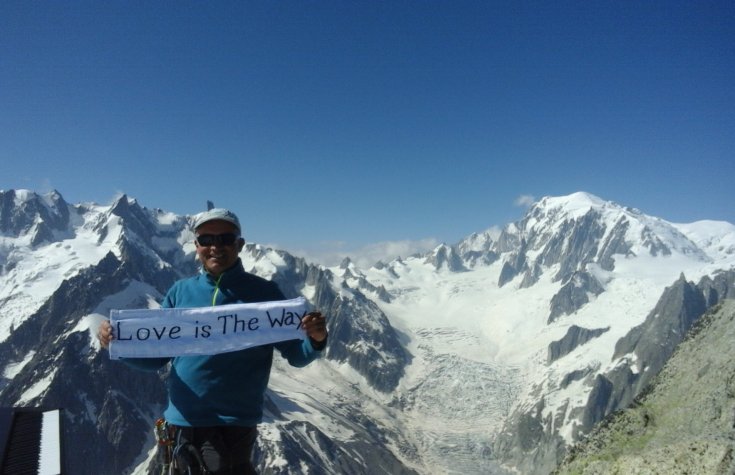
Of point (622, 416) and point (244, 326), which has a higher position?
point (244, 326)

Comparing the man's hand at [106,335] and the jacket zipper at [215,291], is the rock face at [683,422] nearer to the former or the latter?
the jacket zipper at [215,291]

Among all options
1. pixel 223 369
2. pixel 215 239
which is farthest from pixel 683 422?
pixel 215 239

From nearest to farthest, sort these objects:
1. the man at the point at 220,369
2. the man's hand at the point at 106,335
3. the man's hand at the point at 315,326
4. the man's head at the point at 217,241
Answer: the man at the point at 220,369 < the man's hand at the point at 315,326 < the man's head at the point at 217,241 < the man's hand at the point at 106,335

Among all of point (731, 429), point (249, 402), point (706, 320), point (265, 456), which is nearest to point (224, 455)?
point (249, 402)

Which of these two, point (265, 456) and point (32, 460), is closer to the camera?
point (32, 460)

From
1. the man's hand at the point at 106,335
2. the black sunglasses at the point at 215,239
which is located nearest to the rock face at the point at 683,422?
the black sunglasses at the point at 215,239

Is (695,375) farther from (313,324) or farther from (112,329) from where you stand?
(112,329)

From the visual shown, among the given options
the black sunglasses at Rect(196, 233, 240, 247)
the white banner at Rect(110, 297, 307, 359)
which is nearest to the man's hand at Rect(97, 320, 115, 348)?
the white banner at Rect(110, 297, 307, 359)
